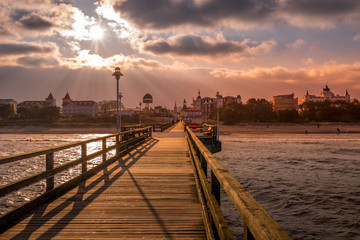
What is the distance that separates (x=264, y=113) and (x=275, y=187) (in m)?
99.3

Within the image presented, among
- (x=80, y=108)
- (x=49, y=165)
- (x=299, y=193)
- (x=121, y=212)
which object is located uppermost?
(x=80, y=108)

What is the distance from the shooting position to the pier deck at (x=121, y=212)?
13.2 ft

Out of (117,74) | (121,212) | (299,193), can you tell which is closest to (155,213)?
(121,212)

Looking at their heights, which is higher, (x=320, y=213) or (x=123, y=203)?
(x=123, y=203)

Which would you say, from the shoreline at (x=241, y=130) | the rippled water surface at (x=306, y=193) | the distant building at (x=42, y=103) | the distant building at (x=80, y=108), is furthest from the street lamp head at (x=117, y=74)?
the distant building at (x=42, y=103)

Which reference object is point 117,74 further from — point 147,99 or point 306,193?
point 147,99

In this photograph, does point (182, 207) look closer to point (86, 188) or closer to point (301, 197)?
point (86, 188)

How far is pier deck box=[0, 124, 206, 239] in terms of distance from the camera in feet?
13.2

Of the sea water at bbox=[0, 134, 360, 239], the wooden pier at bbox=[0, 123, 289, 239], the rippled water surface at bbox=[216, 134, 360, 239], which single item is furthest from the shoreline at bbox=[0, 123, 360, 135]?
the wooden pier at bbox=[0, 123, 289, 239]

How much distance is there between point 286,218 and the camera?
9.81 m

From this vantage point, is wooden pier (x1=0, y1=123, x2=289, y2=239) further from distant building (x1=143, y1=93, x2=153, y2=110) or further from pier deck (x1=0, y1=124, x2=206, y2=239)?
distant building (x1=143, y1=93, x2=153, y2=110)

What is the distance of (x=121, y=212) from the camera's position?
4.96 m

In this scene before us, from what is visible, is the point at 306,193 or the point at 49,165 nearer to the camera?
the point at 49,165

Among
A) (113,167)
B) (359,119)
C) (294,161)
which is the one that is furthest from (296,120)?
(113,167)
